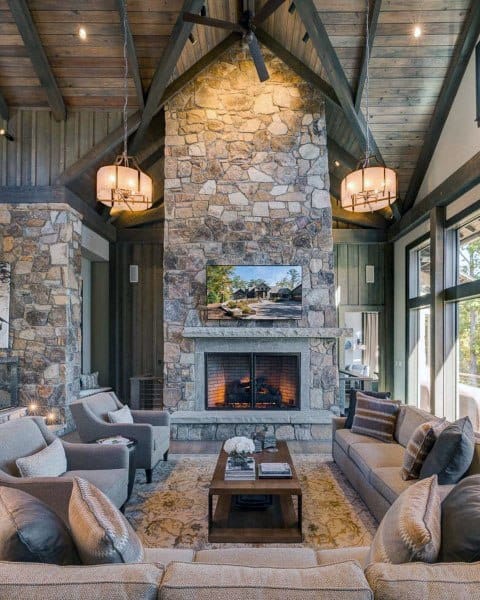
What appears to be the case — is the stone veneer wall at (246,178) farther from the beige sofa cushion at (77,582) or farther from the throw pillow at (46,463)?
the beige sofa cushion at (77,582)

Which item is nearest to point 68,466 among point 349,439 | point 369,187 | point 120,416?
point 120,416

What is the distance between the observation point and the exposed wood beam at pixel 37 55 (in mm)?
4562

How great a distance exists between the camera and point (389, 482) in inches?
118

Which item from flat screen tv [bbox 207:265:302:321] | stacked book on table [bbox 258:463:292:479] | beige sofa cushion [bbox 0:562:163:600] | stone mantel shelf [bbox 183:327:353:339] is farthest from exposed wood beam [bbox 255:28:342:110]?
beige sofa cushion [bbox 0:562:163:600]

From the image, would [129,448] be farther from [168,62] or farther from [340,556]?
[168,62]

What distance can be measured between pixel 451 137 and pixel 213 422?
16.3ft

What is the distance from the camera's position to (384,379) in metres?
8.12

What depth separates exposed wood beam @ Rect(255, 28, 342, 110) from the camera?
19.5 feet

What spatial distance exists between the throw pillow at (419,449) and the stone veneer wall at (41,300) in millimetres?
4518

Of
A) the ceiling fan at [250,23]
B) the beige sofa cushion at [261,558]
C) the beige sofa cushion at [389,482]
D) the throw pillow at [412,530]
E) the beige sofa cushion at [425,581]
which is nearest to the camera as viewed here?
the beige sofa cushion at [425,581]

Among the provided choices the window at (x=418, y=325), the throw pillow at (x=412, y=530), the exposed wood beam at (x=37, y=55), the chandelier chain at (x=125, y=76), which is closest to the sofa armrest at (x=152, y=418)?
the chandelier chain at (x=125, y=76)

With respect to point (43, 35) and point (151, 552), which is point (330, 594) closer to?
point (151, 552)

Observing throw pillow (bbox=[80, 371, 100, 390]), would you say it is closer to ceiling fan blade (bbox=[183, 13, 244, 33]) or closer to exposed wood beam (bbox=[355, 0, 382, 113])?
ceiling fan blade (bbox=[183, 13, 244, 33])

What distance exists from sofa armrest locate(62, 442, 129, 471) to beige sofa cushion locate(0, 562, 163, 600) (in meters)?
2.12
